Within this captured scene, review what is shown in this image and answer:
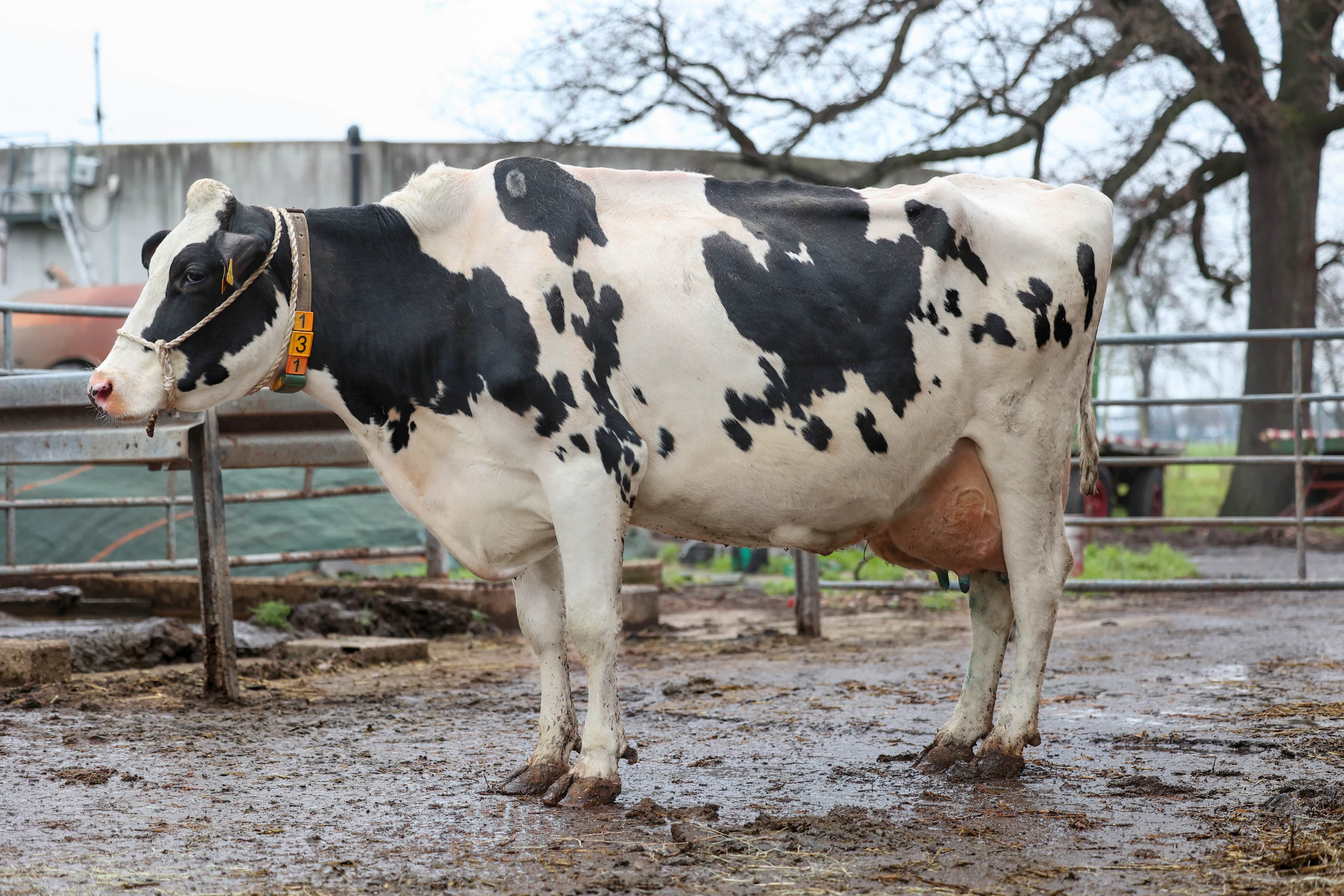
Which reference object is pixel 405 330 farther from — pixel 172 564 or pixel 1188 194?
pixel 1188 194

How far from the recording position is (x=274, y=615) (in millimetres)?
7207

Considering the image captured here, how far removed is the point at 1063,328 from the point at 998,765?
4.39 feet

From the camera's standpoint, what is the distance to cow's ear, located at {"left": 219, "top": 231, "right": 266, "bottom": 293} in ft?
11.7

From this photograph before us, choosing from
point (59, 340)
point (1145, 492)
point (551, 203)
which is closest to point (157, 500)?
point (551, 203)

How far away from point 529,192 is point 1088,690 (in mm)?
3108

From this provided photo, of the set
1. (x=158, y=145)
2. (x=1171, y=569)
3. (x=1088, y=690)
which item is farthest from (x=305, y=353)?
(x=158, y=145)

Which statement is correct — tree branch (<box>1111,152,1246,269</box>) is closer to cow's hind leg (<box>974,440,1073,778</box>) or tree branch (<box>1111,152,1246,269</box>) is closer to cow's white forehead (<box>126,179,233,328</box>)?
cow's hind leg (<box>974,440,1073,778</box>)

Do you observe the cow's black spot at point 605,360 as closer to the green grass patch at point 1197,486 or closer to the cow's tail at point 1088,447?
the cow's tail at point 1088,447

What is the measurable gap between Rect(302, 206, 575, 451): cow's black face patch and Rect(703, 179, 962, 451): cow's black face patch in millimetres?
576

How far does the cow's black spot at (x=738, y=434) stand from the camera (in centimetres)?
371

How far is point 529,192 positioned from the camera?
3805 millimetres

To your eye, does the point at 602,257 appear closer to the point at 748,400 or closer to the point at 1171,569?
the point at 748,400

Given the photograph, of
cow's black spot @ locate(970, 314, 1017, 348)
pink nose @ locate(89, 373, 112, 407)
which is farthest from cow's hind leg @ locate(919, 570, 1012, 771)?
pink nose @ locate(89, 373, 112, 407)

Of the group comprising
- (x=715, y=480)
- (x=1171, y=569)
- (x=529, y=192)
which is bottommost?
(x=1171, y=569)
